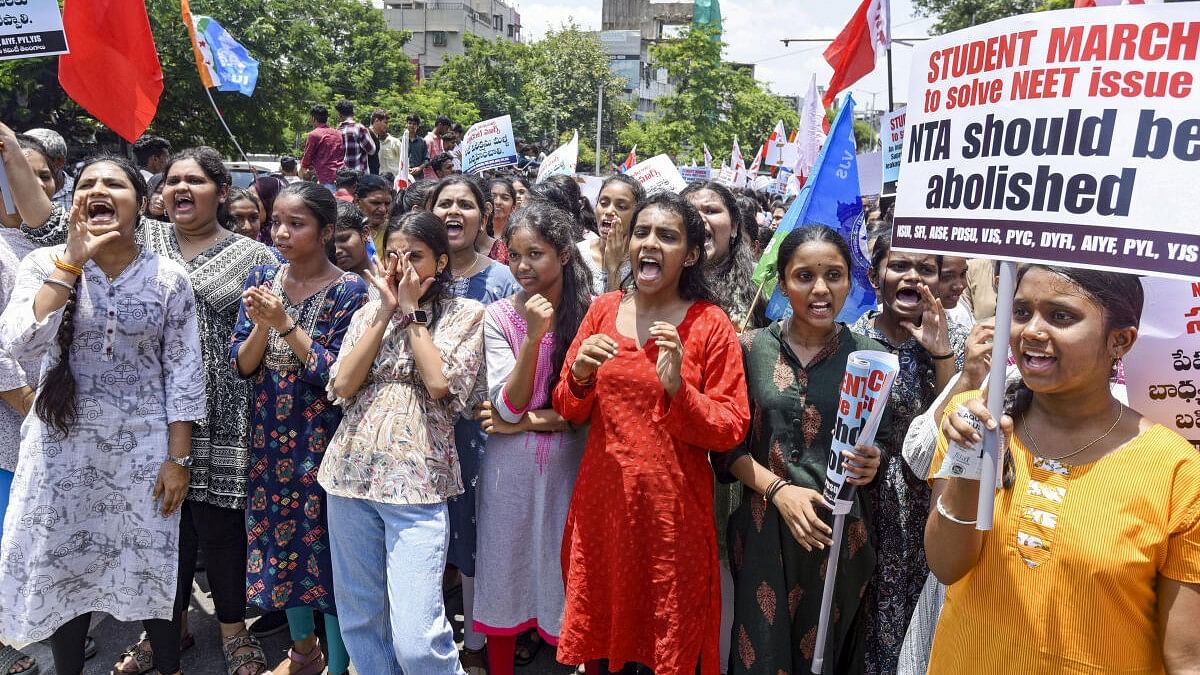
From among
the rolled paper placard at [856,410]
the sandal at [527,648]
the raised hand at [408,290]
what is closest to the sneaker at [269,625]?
the sandal at [527,648]

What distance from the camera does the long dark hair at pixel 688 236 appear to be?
2.88m

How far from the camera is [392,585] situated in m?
2.79

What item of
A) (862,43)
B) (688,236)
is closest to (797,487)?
(688,236)

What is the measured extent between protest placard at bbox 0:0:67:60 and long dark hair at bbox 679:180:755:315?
274 centimetres

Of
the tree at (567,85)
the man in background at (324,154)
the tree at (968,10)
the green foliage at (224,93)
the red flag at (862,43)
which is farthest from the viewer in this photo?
the tree at (567,85)

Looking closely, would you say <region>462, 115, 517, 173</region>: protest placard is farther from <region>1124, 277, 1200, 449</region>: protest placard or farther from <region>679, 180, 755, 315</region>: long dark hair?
<region>1124, 277, 1200, 449</region>: protest placard

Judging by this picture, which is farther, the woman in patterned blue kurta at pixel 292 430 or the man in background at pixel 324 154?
the man in background at pixel 324 154

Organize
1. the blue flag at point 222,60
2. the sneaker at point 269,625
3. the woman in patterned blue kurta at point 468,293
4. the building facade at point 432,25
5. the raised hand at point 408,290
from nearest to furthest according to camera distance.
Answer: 1. the raised hand at point 408,290
2. the woman in patterned blue kurta at point 468,293
3. the sneaker at point 269,625
4. the blue flag at point 222,60
5. the building facade at point 432,25

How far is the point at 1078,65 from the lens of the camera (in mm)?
1673

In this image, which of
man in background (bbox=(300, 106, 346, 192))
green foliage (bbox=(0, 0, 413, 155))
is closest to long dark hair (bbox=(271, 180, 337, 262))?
man in background (bbox=(300, 106, 346, 192))

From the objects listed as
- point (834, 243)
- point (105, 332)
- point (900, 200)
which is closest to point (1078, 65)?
point (900, 200)

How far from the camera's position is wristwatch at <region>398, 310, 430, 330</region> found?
9.47ft

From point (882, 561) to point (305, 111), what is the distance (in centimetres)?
2952

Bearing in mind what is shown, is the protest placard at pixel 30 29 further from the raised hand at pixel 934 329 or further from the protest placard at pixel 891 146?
the protest placard at pixel 891 146
